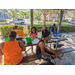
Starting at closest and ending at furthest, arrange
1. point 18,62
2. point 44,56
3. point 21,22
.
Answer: point 18,62, point 44,56, point 21,22

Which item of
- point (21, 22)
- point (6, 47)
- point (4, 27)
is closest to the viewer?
point (6, 47)

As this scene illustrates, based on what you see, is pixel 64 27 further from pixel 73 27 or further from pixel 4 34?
pixel 4 34

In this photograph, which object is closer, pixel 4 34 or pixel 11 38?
pixel 11 38

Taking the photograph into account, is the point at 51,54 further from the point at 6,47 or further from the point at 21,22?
the point at 21,22

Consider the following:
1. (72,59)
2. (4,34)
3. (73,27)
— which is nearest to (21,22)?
(4,34)

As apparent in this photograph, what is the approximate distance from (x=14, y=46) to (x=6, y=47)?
0.56 ft

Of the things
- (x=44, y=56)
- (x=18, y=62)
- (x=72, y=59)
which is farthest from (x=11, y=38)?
(x=72, y=59)

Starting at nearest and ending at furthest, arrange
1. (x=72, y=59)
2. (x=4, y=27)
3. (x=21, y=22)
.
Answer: (x=72, y=59) < (x=4, y=27) < (x=21, y=22)

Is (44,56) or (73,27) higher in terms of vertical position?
(73,27)

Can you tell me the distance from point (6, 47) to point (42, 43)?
0.88m

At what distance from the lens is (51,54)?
2248mm

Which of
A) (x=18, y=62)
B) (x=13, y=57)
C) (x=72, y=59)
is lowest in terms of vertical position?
(x=72, y=59)

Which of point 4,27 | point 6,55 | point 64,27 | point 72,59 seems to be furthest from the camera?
point 64,27

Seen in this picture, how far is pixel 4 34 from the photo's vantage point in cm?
618
